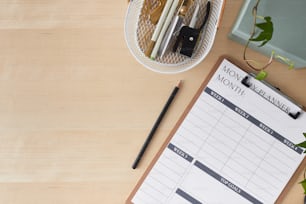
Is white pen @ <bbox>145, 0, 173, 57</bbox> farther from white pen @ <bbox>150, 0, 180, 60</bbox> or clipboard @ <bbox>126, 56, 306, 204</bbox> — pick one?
clipboard @ <bbox>126, 56, 306, 204</bbox>

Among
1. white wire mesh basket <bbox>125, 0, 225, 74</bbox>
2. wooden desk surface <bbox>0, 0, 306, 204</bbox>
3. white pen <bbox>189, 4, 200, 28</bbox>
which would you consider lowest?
wooden desk surface <bbox>0, 0, 306, 204</bbox>

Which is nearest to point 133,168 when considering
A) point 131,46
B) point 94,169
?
point 94,169

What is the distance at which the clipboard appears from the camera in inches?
32.0

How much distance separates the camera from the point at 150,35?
797 mm

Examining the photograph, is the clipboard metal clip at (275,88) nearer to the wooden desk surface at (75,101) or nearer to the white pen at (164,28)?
the wooden desk surface at (75,101)

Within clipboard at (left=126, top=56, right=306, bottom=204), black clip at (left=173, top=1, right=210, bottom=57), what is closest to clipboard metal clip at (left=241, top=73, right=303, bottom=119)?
clipboard at (left=126, top=56, right=306, bottom=204)

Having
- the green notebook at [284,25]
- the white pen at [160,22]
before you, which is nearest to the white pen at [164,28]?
the white pen at [160,22]

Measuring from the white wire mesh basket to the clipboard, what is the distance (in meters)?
0.05

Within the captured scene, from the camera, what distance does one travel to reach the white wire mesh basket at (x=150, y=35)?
79 centimetres

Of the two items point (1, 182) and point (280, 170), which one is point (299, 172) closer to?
point (280, 170)

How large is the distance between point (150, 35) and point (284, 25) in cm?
22

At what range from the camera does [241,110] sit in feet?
2.67

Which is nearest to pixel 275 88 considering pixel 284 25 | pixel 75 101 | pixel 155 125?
pixel 284 25

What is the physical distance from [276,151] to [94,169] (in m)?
0.33
